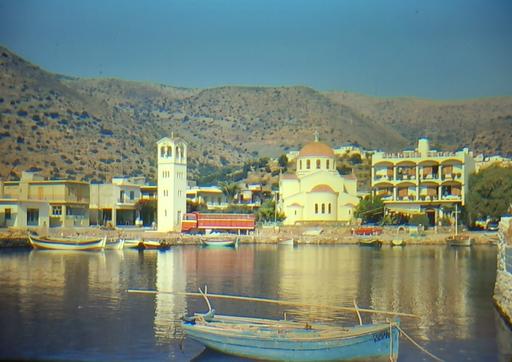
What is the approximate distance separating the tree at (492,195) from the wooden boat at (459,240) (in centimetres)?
242

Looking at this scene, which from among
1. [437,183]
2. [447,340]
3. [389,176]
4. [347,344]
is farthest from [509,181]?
[347,344]

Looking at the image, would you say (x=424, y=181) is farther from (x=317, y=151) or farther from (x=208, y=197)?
(x=208, y=197)

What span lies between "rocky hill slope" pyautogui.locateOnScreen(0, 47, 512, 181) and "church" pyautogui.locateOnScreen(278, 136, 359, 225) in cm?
3000

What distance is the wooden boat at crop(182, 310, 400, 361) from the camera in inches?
715

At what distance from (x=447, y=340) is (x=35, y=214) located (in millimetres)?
48312

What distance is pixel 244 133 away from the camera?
153375 millimetres

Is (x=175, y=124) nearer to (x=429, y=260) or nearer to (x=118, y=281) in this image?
(x=429, y=260)

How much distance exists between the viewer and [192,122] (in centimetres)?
16162

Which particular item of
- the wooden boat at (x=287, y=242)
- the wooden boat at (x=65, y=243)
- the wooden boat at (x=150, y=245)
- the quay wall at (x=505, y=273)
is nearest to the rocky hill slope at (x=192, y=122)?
the wooden boat at (x=65, y=243)

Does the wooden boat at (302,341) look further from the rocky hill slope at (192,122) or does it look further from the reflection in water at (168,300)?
the rocky hill slope at (192,122)

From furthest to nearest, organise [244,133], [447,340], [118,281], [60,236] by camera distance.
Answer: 1. [244,133]
2. [60,236]
3. [118,281]
4. [447,340]

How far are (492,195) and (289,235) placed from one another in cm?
1733

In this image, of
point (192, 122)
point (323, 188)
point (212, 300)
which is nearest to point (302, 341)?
point (212, 300)

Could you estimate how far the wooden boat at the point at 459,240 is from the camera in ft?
200
